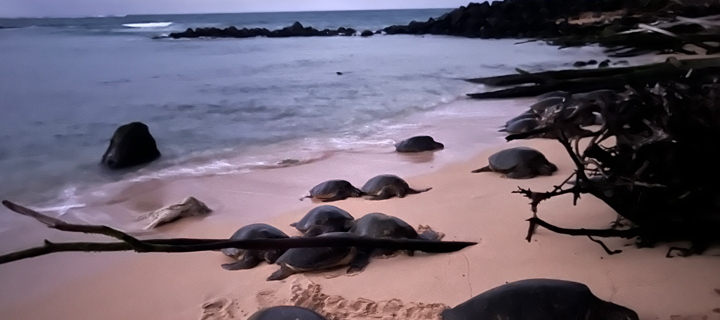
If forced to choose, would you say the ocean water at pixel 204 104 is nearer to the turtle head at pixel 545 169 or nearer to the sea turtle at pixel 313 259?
the turtle head at pixel 545 169

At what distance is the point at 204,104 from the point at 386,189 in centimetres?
579

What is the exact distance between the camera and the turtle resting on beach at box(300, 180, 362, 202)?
11.3ft

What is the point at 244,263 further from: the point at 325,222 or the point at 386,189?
the point at 386,189

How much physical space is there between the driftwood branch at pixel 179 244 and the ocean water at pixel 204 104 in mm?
2727

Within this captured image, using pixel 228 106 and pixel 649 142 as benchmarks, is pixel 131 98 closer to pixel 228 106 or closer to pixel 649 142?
pixel 228 106

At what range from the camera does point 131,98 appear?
8.62 meters

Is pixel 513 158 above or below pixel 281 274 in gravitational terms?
above

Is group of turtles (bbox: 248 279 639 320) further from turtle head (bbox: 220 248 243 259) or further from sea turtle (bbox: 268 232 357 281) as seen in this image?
turtle head (bbox: 220 248 243 259)

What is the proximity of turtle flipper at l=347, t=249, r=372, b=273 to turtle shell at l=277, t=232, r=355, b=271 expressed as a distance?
53 millimetres

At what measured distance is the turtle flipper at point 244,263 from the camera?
2.42 meters

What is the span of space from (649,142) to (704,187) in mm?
287

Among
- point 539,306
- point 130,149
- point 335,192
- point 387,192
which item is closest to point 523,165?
point 387,192

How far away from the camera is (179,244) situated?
5.88 feet

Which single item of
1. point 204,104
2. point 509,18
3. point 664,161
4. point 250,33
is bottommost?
point 204,104
